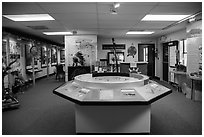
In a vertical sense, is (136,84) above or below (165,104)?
above

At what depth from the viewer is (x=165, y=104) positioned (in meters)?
4.45

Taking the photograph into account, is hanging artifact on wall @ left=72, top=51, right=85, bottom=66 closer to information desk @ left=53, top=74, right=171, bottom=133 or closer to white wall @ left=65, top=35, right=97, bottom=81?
white wall @ left=65, top=35, right=97, bottom=81

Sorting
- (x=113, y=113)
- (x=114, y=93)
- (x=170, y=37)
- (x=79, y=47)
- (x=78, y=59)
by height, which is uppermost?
(x=170, y=37)

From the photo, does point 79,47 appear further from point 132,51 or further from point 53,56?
point 53,56

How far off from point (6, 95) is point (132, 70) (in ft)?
13.0

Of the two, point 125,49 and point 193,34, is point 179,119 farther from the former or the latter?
point 125,49

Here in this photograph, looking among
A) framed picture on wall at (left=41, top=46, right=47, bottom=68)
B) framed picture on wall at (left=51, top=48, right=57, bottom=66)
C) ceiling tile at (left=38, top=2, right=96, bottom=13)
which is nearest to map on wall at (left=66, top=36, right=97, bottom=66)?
framed picture on wall at (left=41, top=46, right=47, bottom=68)

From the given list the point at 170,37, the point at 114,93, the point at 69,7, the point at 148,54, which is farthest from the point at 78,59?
the point at 114,93

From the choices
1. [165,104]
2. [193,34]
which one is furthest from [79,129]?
[193,34]

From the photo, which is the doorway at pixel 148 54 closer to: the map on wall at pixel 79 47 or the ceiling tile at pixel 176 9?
the map on wall at pixel 79 47

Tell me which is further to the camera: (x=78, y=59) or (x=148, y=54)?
(x=148, y=54)

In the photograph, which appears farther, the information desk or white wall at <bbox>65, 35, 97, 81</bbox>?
white wall at <bbox>65, 35, 97, 81</bbox>

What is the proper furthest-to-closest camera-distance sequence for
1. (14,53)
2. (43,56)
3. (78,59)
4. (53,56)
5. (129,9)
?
1. (53,56)
2. (43,56)
3. (78,59)
4. (14,53)
5. (129,9)

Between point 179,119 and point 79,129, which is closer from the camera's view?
point 79,129
